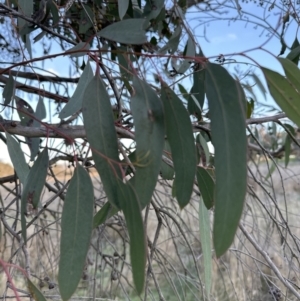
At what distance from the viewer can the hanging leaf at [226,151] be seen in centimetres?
55

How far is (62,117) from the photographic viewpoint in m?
0.91

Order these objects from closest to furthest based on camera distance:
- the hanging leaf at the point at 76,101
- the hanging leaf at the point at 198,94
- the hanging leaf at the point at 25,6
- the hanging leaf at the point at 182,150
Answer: the hanging leaf at the point at 182,150 → the hanging leaf at the point at 76,101 → the hanging leaf at the point at 25,6 → the hanging leaf at the point at 198,94

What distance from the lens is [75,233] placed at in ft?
2.10

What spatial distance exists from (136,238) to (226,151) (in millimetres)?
153

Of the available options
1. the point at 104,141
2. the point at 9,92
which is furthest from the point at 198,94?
the point at 104,141

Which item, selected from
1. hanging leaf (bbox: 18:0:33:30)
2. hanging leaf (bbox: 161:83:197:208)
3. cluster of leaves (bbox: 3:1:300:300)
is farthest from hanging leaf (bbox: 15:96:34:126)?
hanging leaf (bbox: 161:83:197:208)

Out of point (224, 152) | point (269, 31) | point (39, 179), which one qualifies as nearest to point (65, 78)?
point (269, 31)

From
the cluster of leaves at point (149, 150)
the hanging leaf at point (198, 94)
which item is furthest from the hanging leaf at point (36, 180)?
the hanging leaf at point (198, 94)

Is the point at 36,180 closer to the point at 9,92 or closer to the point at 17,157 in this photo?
the point at 17,157

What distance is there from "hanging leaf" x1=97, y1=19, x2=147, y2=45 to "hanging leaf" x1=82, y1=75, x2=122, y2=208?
9cm

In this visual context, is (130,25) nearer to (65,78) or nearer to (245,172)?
(245,172)

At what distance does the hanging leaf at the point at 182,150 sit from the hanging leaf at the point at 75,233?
0.12 m

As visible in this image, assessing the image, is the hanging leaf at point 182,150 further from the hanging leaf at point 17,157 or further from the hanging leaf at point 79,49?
the hanging leaf at point 17,157

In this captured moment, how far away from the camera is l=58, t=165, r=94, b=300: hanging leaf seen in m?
0.61
